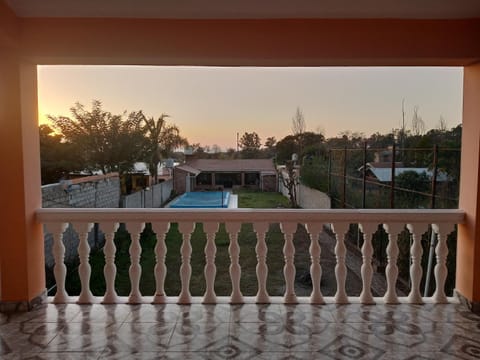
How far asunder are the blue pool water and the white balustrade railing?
1.05 m

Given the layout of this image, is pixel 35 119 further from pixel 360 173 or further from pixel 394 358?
pixel 360 173

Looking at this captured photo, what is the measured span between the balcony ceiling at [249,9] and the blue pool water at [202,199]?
192cm

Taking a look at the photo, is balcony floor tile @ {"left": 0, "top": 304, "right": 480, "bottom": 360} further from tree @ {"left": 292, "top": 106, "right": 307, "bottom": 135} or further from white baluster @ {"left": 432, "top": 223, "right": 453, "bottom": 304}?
tree @ {"left": 292, "top": 106, "right": 307, "bottom": 135}

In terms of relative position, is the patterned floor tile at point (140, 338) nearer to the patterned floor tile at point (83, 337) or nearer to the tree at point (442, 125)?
the patterned floor tile at point (83, 337)

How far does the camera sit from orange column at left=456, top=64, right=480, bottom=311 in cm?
249

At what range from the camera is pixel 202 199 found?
399 centimetres

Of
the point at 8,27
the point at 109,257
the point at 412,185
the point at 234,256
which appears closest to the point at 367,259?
the point at 234,256

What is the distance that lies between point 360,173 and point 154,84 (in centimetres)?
336

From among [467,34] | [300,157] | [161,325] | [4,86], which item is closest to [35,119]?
[4,86]

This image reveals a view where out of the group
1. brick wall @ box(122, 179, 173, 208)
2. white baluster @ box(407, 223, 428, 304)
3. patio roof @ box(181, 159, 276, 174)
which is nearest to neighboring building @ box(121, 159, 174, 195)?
brick wall @ box(122, 179, 173, 208)

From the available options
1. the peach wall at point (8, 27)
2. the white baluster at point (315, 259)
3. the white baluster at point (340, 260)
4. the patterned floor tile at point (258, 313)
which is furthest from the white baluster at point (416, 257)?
the peach wall at point (8, 27)

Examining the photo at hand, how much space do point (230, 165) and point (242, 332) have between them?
2.79 metres

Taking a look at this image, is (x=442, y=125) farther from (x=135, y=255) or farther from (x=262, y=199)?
(x=135, y=255)

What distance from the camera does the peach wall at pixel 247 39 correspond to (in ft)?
7.88
